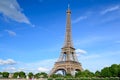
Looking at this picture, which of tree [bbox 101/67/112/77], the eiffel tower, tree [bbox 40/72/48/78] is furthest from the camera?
tree [bbox 40/72/48/78]

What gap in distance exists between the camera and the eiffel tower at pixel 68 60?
76.7 metres

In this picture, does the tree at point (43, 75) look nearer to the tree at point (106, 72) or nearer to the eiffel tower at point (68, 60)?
the eiffel tower at point (68, 60)

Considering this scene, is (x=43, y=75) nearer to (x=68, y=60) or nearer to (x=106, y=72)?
(x=68, y=60)

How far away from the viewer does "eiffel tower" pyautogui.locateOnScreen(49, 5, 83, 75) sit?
76.7 m

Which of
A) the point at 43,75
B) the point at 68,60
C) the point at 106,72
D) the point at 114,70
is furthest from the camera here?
the point at 43,75

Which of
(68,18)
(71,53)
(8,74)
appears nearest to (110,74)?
(71,53)

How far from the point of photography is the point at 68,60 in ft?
252

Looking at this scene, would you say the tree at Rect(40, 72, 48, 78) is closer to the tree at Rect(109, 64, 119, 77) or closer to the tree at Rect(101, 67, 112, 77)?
the tree at Rect(101, 67, 112, 77)

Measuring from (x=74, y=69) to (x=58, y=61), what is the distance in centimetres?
628

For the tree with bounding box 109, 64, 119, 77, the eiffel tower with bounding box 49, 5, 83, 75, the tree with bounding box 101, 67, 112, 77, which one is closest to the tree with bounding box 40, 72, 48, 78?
the eiffel tower with bounding box 49, 5, 83, 75

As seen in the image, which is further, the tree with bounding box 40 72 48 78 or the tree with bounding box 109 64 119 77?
the tree with bounding box 40 72 48 78

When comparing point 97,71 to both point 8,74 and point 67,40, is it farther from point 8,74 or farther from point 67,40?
point 8,74

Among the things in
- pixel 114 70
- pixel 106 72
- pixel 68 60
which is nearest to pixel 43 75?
pixel 68 60

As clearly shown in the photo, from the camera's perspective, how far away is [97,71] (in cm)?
7912
